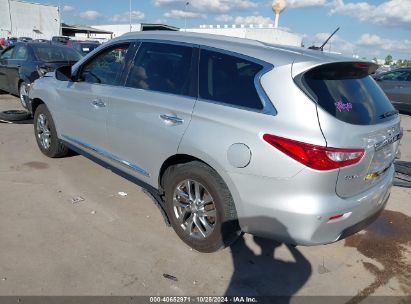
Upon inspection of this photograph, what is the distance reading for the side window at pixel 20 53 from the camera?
344 inches

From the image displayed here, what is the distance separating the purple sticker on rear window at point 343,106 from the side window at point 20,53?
26.9 ft

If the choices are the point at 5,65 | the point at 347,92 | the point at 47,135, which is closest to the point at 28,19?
the point at 5,65

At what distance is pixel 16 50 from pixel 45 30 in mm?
47656

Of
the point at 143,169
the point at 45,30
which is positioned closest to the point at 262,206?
the point at 143,169

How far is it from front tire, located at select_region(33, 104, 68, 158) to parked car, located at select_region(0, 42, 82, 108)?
3.06m

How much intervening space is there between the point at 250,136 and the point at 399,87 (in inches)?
437

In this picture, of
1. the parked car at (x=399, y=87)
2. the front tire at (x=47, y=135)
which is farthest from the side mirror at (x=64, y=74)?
the parked car at (x=399, y=87)

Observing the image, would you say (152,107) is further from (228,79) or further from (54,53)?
(54,53)

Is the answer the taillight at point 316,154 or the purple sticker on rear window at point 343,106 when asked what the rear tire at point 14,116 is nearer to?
the taillight at point 316,154

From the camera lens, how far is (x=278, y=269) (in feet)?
10.4

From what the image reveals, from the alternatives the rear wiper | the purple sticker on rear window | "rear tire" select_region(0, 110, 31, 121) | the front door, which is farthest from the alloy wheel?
the rear wiper

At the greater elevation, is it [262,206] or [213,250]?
[262,206]

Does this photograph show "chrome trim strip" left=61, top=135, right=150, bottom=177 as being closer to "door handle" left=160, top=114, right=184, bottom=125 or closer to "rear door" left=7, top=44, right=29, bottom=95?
"door handle" left=160, top=114, right=184, bottom=125

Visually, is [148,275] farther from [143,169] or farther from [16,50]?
[16,50]
